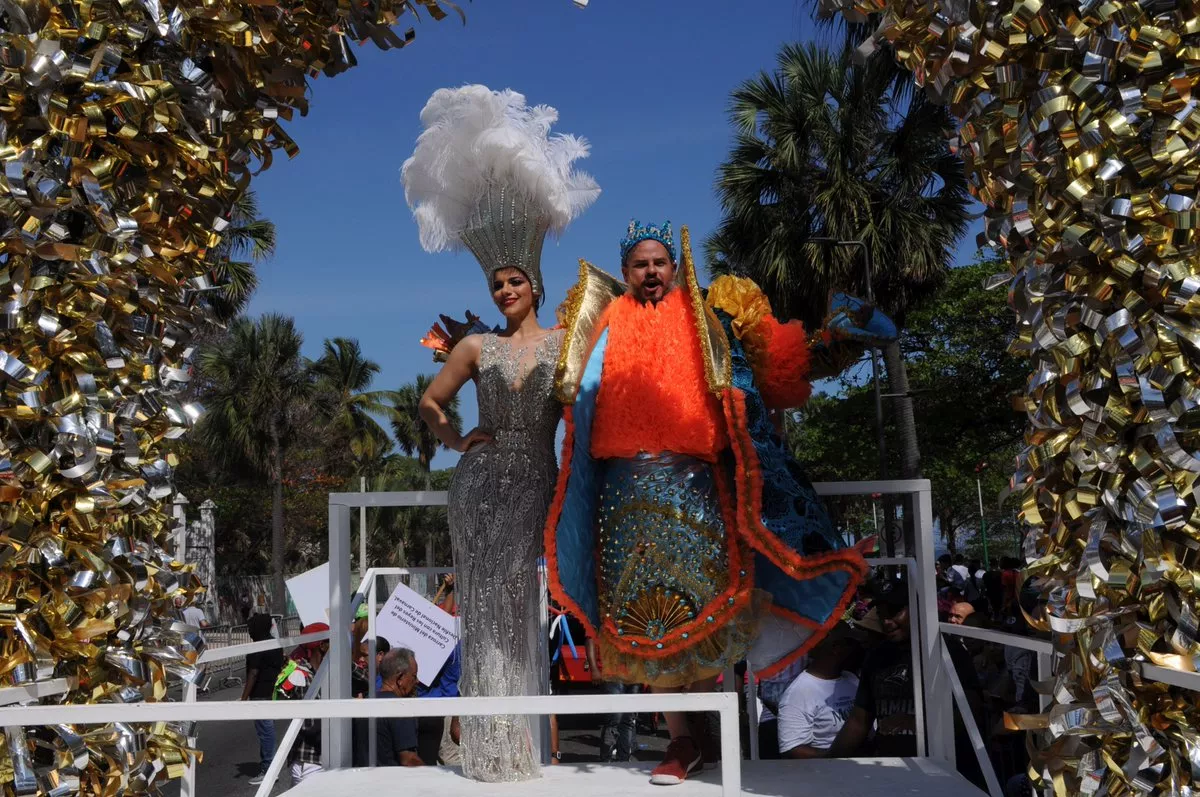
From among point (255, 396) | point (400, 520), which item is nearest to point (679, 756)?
point (255, 396)

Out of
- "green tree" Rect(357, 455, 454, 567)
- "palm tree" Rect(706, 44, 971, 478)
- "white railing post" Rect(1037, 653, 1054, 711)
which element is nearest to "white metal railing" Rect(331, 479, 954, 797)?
"white railing post" Rect(1037, 653, 1054, 711)

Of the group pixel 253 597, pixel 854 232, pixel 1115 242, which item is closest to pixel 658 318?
pixel 1115 242

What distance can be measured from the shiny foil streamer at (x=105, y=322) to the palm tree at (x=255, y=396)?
26.5 m

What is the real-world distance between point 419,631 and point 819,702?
2749 mm

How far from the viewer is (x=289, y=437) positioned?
98.5 ft

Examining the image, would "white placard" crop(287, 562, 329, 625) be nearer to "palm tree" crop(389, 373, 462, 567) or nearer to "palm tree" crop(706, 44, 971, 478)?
"palm tree" crop(706, 44, 971, 478)

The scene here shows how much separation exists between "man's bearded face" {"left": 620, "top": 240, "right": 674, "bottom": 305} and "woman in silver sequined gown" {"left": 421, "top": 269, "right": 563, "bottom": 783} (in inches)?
15.2

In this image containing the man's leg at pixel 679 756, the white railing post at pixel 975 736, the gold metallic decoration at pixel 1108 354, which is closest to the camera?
the gold metallic decoration at pixel 1108 354

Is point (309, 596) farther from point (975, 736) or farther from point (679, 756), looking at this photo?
point (975, 736)

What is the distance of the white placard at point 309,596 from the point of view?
307 inches

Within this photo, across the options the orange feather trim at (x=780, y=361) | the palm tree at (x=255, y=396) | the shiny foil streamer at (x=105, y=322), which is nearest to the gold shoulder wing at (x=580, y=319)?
the orange feather trim at (x=780, y=361)

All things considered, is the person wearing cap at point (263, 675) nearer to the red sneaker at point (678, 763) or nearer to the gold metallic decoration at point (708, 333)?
the red sneaker at point (678, 763)

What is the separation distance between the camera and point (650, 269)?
3.93 m

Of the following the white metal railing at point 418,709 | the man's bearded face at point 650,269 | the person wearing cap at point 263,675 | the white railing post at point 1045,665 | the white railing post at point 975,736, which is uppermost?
the man's bearded face at point 650,269
